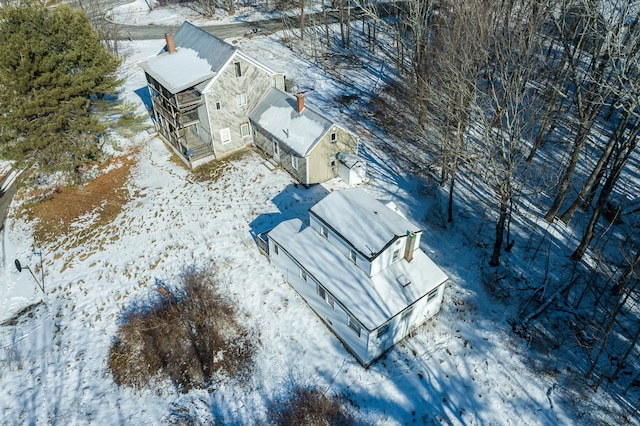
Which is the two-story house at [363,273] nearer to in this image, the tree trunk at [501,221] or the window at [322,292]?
the window at [322,292]

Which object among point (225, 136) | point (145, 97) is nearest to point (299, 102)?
point (225, 136)

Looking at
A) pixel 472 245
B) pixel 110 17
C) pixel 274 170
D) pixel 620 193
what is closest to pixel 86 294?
pixel 274 170

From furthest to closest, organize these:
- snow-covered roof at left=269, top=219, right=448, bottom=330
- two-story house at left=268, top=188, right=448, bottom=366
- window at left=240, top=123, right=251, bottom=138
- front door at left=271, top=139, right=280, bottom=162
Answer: window at left=240, top=123, right=251, bottom=138 < front door at left=271, top=139, right=280, bottom=162 < two-story house at left=268, top=188, right=448, bottom=366 < snow-covered roof at left=269, top=219, right=448, bottom=330

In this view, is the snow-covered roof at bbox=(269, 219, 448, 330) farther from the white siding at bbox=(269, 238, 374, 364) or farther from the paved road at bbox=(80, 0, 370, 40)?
the paved road at bbox=(80, 0, 370, 40)

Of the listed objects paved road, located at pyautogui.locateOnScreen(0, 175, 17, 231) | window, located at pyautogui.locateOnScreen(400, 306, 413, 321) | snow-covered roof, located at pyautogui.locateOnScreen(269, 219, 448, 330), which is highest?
snow-covered roof, located at pyautogui.locateOnScreen(269, 219, 448, 330)

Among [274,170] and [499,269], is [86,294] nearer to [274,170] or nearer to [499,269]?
[274,170]

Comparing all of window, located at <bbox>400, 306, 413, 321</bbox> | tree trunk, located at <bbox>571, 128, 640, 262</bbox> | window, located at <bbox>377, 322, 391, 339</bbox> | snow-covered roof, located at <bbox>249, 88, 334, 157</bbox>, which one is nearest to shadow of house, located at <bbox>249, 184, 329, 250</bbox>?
snow-covered roof, located at <bbox>249, 88, 334, 157</bbox>
